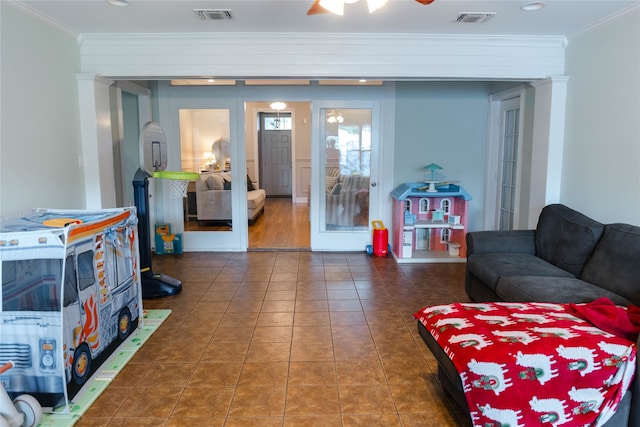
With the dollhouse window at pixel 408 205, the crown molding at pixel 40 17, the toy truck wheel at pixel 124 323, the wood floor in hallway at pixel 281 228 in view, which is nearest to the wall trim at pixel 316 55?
the crown molding at pixel 40 17

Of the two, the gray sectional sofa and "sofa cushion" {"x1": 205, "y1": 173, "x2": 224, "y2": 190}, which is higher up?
"sofa cushion" {"x1": 205, "y1": 173, "x2": 224, "y2": 190}

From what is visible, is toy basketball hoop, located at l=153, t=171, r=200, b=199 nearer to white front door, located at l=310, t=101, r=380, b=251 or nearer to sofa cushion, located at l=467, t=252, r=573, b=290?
white front door, located at l=310, t=101, r=380, b=251

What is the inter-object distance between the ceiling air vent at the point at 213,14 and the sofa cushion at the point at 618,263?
10.3 ft

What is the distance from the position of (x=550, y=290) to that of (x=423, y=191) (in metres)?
2.55

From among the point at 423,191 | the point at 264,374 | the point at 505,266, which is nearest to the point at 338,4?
the point at 264,374

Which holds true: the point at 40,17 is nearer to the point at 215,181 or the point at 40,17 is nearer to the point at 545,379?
the point at 215,181

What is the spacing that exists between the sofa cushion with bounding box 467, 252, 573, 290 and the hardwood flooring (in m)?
2.65

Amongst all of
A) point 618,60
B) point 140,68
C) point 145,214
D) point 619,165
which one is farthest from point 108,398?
point 618,60

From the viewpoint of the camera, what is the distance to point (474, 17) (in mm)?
3314

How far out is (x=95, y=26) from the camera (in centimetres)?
355

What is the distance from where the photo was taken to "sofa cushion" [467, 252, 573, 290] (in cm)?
321

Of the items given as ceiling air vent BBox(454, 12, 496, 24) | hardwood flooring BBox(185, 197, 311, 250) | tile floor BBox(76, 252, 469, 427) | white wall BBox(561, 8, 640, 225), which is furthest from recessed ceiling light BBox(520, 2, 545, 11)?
hardwood flooring BBox(185, 197, 311, 250)

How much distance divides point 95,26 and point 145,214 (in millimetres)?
1592

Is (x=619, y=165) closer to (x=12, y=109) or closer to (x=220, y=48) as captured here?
(x=220, y=48)
